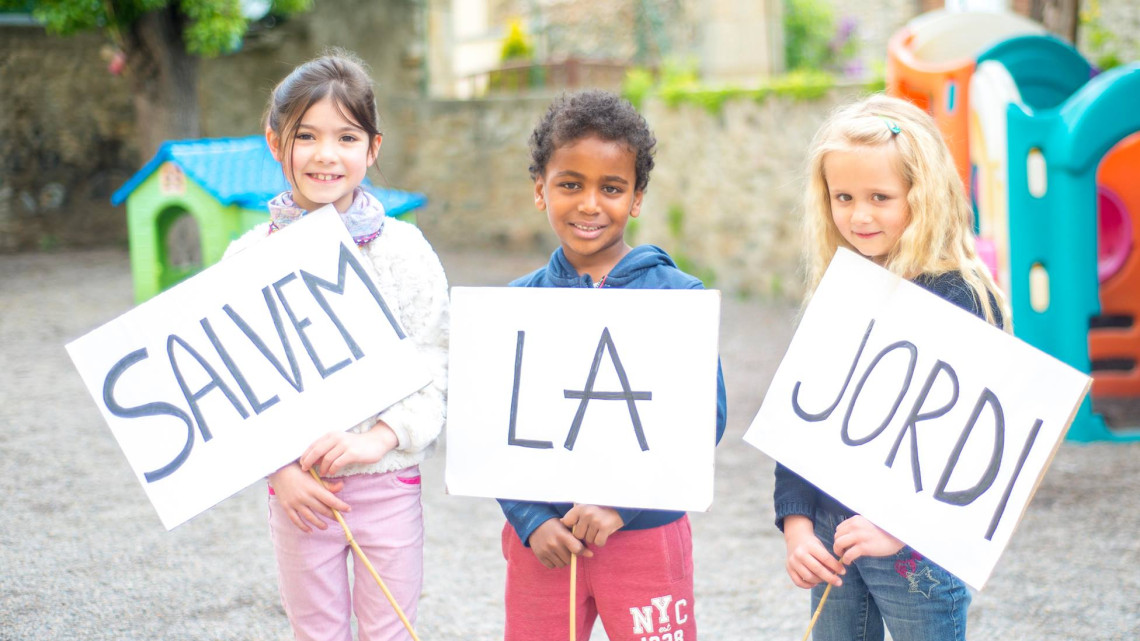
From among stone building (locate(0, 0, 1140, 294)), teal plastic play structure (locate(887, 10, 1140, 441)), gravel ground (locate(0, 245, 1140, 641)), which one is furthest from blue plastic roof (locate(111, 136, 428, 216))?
teal plastic play structure (locate(887, 10, 1140, 441))

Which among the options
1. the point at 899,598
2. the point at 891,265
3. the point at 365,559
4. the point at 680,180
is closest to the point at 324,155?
the point at 365,559

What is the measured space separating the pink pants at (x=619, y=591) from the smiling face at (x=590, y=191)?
1.80 feet

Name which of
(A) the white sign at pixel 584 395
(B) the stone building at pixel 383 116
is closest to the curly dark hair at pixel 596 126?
(A) the white sign at pixel 584 395

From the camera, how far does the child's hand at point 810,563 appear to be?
1.72 m

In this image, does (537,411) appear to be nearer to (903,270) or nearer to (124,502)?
(903,270)

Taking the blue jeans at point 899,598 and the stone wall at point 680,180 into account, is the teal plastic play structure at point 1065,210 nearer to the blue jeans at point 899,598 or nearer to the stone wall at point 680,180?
the stone wall at point 680,180

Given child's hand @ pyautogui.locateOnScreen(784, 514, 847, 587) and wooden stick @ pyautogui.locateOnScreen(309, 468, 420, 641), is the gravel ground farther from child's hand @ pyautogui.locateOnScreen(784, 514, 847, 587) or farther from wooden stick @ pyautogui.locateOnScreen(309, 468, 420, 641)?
child's hand @ pyautogui.locateOnScreen(784, 514, 847, 587)

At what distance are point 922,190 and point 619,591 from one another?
2.89 ft

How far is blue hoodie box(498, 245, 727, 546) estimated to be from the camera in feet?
6.03

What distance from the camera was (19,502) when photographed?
383cm

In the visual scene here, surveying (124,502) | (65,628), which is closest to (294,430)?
(65,628)

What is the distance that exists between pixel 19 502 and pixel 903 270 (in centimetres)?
341

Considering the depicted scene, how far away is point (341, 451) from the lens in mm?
1845

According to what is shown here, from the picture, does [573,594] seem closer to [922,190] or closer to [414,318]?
[414,318]
